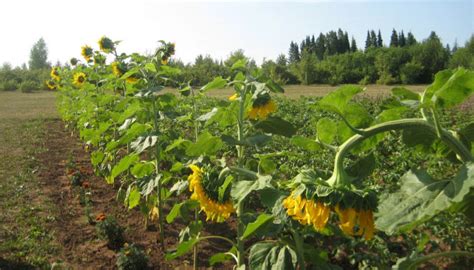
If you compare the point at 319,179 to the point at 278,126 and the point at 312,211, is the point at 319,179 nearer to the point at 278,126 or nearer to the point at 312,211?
the point at 312,211

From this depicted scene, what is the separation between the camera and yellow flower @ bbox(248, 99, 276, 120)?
2102 mm

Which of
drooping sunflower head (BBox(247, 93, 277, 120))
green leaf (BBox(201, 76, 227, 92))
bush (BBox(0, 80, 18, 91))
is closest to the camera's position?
green leaf (BBox(201, 76, 227, 92))

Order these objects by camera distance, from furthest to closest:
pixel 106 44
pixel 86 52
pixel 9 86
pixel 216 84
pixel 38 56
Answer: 1. pixel 38 56
2. pixel 9 86
3. pixel 86 52
4. pixel 106 44
5. pixel 216 84

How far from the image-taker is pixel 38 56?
45656mm

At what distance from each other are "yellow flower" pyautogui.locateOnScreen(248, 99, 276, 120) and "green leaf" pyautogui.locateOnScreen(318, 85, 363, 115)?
111 centimetres

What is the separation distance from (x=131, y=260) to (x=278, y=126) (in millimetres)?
1627

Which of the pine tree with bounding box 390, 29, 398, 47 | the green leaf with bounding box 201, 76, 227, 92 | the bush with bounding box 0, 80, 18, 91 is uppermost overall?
the pine tree with bounding box 390, 29, 398, 47

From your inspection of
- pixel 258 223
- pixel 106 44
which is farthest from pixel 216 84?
pixel 106 44

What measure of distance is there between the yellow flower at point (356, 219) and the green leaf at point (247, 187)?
1.61ft

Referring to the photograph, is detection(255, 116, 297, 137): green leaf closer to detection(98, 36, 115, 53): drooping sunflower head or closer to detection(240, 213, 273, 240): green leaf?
detection(240, 213, 273, 240): green leaf

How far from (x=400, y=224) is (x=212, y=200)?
1048 millimetres

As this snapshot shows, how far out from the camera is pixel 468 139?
972 mm

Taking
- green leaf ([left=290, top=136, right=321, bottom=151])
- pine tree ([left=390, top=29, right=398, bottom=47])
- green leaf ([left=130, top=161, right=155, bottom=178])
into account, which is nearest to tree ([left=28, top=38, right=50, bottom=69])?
pine tree ([left=390, top=29, right=398, bottom=47])

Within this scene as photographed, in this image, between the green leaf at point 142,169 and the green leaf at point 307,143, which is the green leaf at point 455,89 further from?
the green leaf at point 142,169
